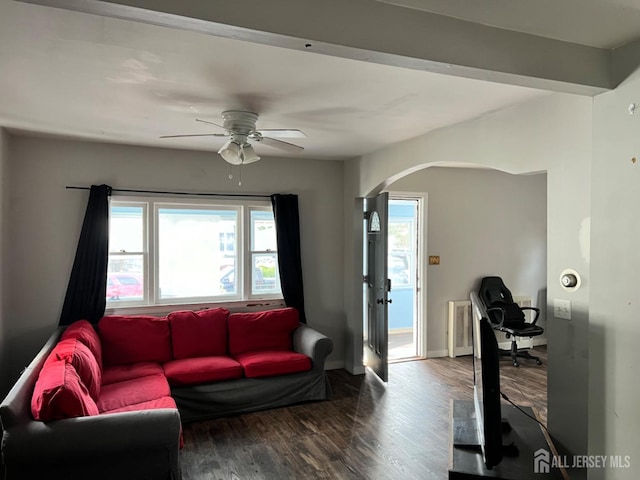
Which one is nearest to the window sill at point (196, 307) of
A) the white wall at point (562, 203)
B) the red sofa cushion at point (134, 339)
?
the red sofa cushion at point (134, 339)

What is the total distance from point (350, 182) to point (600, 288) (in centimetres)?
346

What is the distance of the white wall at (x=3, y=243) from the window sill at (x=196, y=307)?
84 centimetres

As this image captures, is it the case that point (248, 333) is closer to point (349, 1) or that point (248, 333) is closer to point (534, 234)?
point (349, 1)

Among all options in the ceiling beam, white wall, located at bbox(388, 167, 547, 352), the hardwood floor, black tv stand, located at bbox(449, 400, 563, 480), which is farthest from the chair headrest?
the ceiling beam

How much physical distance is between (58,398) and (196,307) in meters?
2.35

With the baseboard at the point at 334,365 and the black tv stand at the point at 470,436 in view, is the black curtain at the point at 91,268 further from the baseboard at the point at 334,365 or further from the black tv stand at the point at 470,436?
the black tv stand at the point at 470,436

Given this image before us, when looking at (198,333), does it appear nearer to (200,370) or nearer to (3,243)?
(200,370)

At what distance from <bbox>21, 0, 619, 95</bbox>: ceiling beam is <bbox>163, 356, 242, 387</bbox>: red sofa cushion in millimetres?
3178

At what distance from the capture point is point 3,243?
3873mm

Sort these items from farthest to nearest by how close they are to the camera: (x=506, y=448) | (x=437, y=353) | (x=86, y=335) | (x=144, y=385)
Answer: (x=437, y=353) → (x=86, y=335) → (x=144, y=385) → (x=506, y=448)

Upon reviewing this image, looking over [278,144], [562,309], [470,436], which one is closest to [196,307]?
[278,144]

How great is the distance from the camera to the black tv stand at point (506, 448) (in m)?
2.07

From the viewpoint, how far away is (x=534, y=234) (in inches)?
250

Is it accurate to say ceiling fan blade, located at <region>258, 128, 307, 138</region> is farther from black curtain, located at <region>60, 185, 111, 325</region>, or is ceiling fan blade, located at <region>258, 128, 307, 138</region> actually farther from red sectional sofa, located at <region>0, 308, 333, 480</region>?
black curtain, located at <region>60, 185, 111, 325</region>
